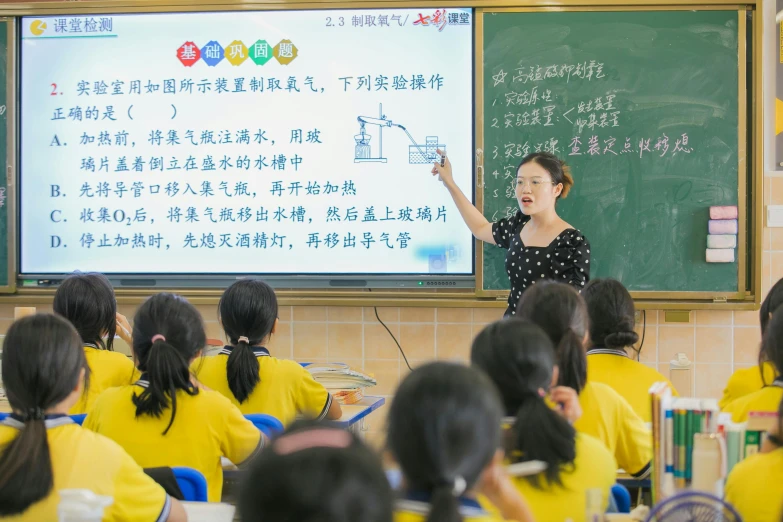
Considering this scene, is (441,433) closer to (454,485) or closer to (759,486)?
(454,485)

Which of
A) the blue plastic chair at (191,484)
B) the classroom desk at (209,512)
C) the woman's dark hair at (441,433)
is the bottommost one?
the classroom desk at (209,512)

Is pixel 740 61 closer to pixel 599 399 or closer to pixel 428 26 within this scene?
pixel 428 26

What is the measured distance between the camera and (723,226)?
3.69 m

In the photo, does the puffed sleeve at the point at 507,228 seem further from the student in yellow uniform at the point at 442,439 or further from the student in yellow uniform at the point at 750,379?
the student in yellow uniform at the point at 442,439

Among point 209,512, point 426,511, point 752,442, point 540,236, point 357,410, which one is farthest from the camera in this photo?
point 540,236

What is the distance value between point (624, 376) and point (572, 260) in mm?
1007

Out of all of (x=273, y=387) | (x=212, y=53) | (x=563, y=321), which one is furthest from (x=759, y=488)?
(x=212, y=53)

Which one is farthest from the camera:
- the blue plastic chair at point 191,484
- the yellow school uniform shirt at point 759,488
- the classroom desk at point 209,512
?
the blue plastic chair at point 191,484

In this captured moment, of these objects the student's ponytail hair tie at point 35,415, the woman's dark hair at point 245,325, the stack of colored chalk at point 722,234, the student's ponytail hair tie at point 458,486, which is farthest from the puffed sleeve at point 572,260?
the student's ponytail hair tie at point 458,486

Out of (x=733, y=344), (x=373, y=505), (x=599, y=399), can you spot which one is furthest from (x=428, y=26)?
(x=373, y=505)

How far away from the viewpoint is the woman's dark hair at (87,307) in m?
2.73

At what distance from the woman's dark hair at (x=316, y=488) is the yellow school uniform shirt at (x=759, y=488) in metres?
0.84

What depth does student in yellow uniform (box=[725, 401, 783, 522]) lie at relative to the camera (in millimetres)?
1394

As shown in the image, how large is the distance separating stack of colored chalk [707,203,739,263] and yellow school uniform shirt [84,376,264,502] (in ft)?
8.03
